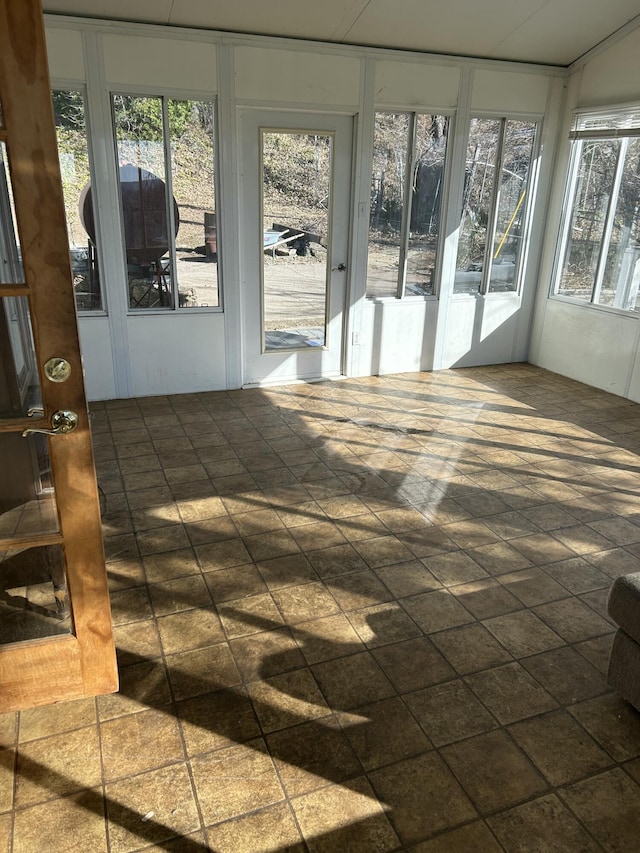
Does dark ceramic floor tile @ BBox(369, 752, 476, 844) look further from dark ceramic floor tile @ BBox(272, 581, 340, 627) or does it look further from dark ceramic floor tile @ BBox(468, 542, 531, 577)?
dark ceramic floor tile @ BBox(468, 542, 531, 577)

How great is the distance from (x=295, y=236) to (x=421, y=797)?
4249mm

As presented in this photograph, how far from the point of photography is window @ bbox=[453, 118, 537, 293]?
550 centimetres

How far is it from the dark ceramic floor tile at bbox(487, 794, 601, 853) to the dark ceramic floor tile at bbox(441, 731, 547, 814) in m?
0.04

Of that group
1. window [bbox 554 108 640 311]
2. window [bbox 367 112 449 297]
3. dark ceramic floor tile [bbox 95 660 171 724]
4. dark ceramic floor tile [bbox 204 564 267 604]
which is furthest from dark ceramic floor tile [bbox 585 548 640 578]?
window [bbox 367 112 449 297]

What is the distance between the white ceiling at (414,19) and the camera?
422 cm

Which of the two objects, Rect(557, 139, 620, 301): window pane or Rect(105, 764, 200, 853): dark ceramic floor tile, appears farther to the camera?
Rect(557, 139, 620, 301): window pane

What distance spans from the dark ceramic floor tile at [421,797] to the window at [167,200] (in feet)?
12.8

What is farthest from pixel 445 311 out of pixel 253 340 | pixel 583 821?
pixel 583 821

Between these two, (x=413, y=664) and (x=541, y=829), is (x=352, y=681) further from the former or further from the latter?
(x=541, y=829)

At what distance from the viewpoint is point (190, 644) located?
7.93 feet

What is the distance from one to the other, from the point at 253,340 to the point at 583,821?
4174 millimetres

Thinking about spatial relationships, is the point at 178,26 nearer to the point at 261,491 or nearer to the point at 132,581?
the point at 261,491

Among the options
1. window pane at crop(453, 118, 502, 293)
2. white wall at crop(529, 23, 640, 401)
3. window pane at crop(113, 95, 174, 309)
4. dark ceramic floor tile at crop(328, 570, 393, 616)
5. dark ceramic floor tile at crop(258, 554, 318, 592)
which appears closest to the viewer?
dark ceramic floor tile at crop(328, 570, 393, 616)

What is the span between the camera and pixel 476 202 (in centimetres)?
564
